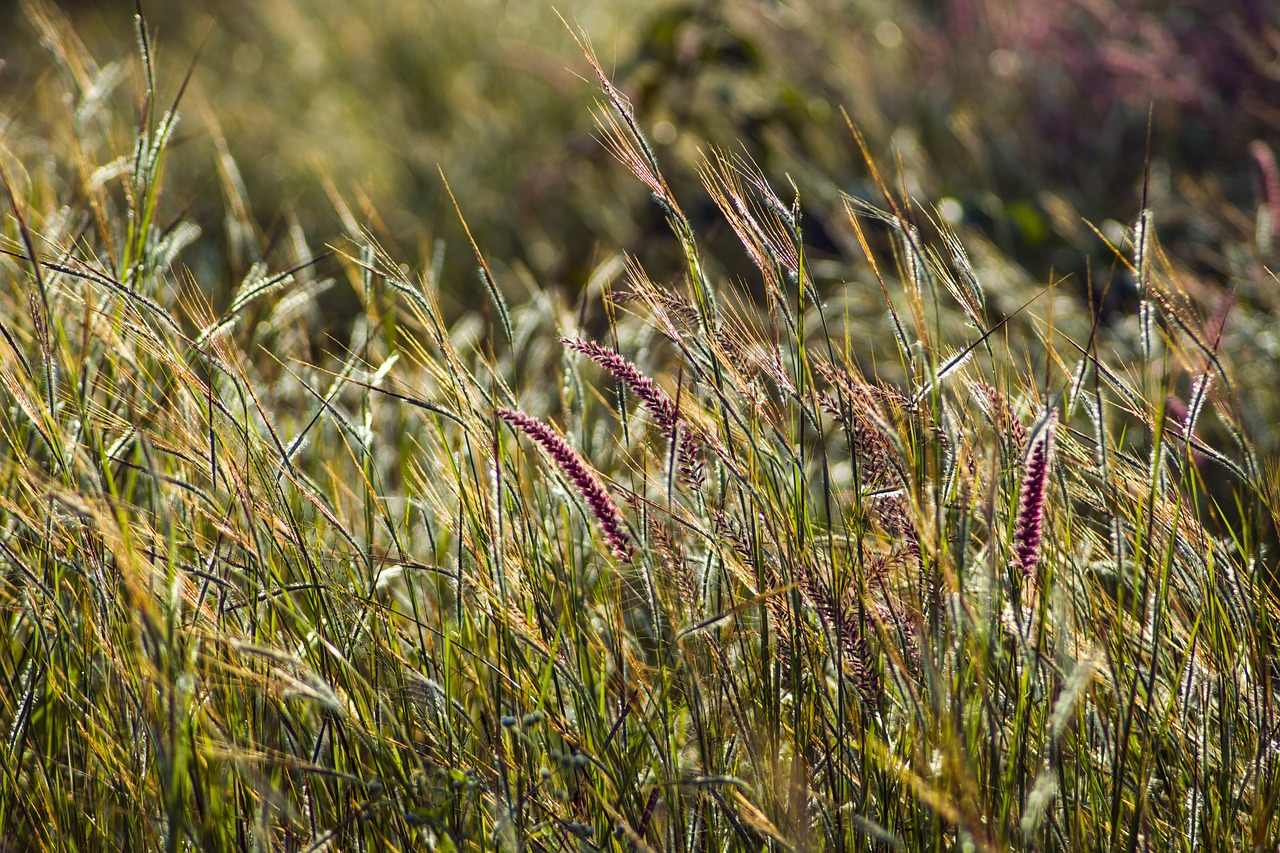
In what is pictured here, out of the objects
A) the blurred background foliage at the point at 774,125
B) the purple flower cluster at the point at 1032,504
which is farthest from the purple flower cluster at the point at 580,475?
the blurred background foliage at the point at 774,125

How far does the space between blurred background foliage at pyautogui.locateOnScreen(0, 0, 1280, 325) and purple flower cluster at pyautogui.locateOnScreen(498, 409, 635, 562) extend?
5.35 feet

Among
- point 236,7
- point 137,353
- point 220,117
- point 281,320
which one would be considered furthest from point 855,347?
point 236,7

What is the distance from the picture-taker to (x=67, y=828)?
3.97ft

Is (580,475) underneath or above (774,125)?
above

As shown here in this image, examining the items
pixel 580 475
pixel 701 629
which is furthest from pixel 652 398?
pixel 701 629

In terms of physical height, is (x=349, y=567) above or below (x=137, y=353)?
below

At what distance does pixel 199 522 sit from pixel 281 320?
755 millimetres

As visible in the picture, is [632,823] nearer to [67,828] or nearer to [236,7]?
[67,828]

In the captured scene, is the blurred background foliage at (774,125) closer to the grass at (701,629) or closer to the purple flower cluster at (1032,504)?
the grass at (701,629)

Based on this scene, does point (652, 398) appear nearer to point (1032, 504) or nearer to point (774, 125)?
point (1032, 504)

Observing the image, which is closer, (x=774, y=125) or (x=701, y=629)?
(x=701, y=629)

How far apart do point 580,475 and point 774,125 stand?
99.9 inches

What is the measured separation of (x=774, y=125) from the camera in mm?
3336

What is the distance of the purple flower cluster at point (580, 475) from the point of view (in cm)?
103
